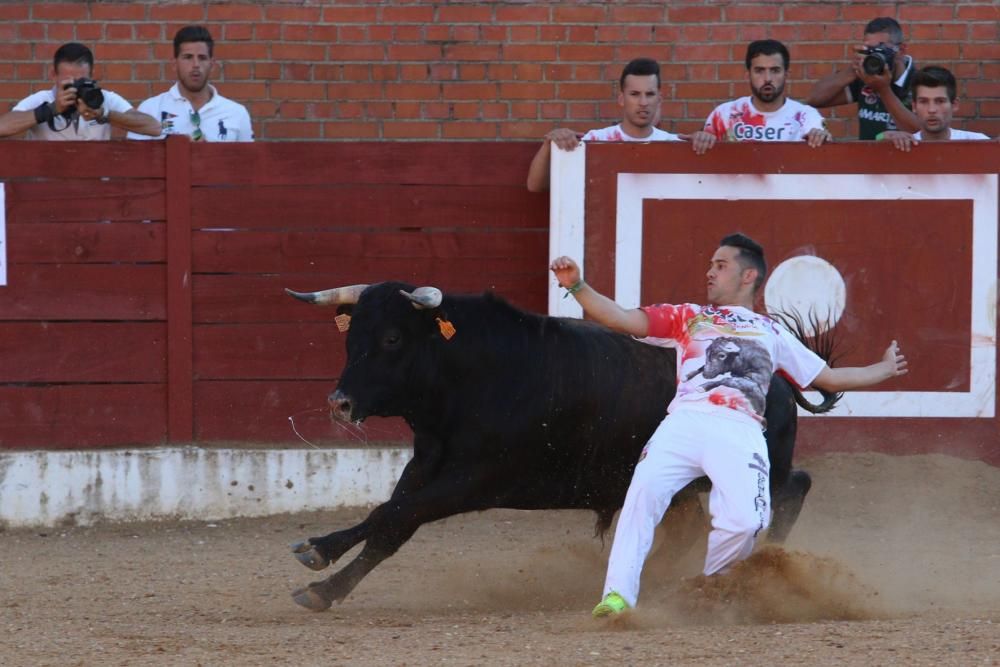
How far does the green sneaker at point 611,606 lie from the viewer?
4.84 m

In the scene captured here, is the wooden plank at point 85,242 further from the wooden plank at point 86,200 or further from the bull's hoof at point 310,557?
the bull's hoof at point 310,557

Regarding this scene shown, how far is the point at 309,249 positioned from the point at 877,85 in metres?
2.68

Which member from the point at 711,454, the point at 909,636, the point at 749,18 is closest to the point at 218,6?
the point at 749,18

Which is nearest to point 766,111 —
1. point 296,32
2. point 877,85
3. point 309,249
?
point 877,85

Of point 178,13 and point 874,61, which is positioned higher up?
point 178,13

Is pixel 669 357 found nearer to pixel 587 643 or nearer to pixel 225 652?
pixel 587 643

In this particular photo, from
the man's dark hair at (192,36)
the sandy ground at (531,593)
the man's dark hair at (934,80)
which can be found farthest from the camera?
the man's dark hair at (192,36)

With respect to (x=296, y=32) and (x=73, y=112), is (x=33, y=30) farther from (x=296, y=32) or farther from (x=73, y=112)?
(x=73, y=112)

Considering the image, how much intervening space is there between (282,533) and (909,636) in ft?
10.8

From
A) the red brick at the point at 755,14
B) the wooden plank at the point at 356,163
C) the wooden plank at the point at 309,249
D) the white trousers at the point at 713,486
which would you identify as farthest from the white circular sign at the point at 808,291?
the white trousers at the point at 713,486

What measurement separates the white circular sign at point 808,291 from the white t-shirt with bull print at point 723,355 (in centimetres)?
210

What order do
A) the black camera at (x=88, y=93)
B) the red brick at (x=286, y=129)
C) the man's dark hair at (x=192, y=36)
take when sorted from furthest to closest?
the red brick at (x=286, y=129), the man's dark hair at (x=192, y=36), the black camera at (x=88, y=93)

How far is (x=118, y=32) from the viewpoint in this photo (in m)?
8.81

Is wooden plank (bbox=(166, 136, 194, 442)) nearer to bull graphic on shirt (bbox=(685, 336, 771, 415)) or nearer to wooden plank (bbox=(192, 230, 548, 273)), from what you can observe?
wooden plank (bbox=(192, 230, 548, 273))
